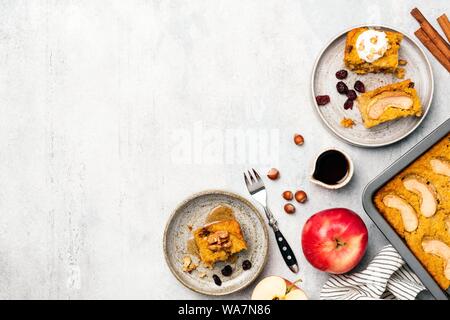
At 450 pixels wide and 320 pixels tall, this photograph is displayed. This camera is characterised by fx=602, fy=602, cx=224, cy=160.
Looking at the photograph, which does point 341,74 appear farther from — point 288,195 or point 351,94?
point 288,195

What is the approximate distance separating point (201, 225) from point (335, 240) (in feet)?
1.62

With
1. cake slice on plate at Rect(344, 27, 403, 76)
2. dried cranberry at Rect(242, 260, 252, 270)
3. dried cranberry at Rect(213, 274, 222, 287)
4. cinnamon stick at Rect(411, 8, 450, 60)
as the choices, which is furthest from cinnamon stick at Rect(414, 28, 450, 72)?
dried cranberry at Rect(213, 274, 222, 287)

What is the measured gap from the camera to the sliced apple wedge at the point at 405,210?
197 cm

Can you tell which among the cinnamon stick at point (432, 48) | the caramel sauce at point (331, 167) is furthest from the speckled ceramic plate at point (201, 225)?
the cinnamon stick at point (432, 48)

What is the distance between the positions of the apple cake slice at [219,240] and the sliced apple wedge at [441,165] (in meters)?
0.69

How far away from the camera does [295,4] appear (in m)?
2.23

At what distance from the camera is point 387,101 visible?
84.0 inches

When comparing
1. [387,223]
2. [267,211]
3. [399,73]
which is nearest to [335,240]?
[387,223]

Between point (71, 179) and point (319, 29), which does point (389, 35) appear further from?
point (71, 179)

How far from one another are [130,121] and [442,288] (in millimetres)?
1236

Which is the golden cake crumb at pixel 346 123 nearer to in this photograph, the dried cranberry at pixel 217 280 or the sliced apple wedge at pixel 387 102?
the sliced apple wedge at pixel 387 102

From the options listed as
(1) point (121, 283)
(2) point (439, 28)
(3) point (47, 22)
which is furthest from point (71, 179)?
(2) point (439, 28)
